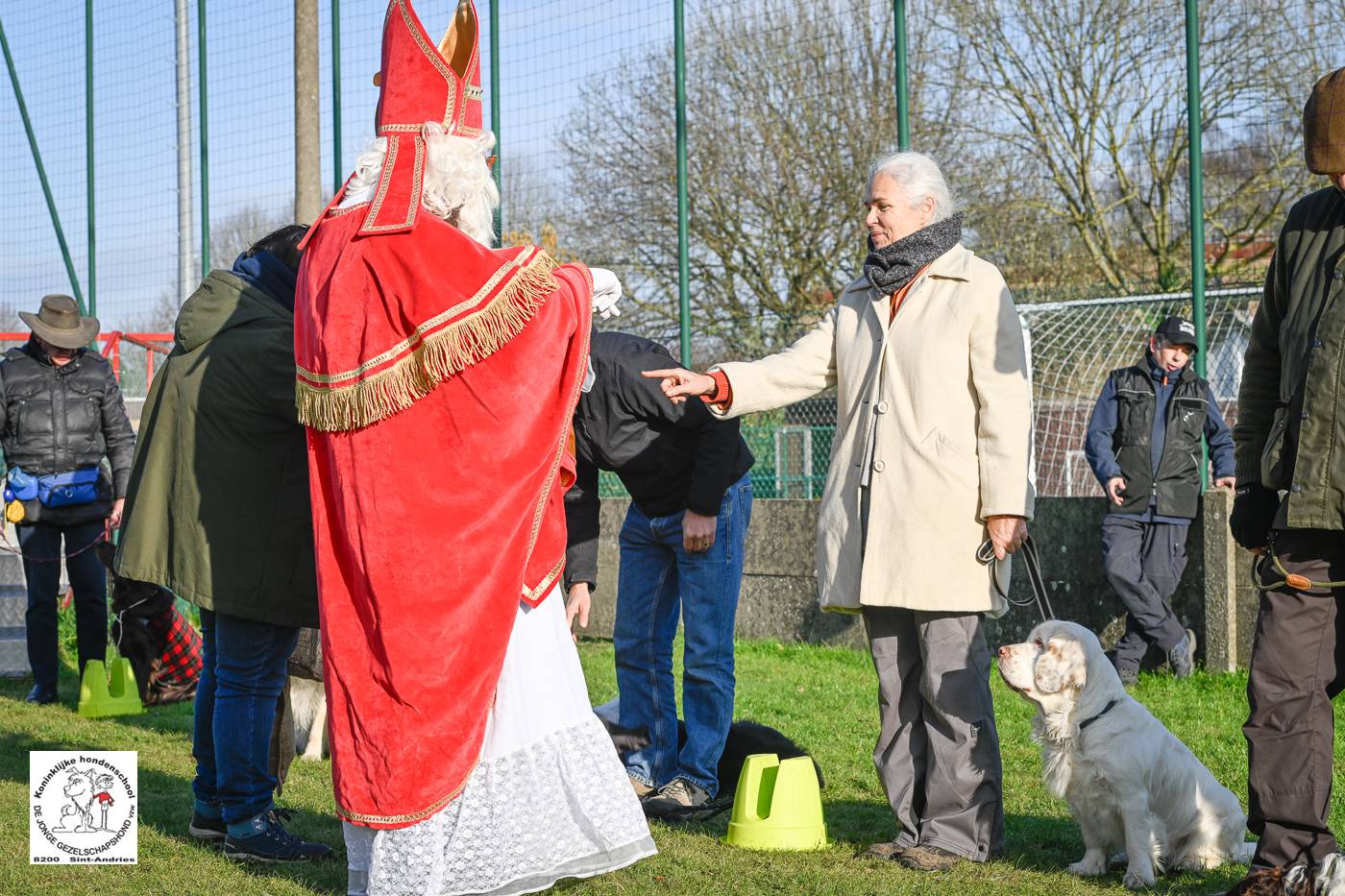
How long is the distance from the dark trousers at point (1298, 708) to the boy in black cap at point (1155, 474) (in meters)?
3.87

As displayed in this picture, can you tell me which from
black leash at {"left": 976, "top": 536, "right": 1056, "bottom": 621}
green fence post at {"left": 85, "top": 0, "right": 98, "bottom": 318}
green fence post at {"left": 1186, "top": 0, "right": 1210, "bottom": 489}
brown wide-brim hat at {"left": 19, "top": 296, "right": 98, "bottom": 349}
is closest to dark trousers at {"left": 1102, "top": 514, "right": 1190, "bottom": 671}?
green fence post at {"left": 1186, "top": 0, "right": 1210, "bottom": 489}

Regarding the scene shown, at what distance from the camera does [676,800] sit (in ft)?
17.3

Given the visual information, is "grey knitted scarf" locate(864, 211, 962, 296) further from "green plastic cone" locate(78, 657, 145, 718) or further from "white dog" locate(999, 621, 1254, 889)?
"green plastic cone" locate(78, 657, 145, 718)

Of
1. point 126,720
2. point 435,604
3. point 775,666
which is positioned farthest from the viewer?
point 775,666

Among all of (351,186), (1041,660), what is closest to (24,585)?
(351,186)

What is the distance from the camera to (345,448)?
148 inches

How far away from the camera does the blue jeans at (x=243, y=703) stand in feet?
14.7

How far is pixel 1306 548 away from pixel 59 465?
6.68 metres

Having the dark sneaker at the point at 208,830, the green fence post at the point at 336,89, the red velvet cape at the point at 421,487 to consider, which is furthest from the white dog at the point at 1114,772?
the green fence post at the point at 336,89

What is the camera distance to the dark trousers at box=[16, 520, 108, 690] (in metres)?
8.16

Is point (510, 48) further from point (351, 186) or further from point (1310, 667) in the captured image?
point (1310, 667)

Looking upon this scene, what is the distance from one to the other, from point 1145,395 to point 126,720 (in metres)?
5.81

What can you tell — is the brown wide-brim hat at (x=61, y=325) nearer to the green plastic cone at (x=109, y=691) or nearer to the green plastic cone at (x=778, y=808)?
the green plastic cone at (x=109, y=691)

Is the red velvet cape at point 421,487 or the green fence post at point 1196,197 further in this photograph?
the green fence post at point 1196,197
